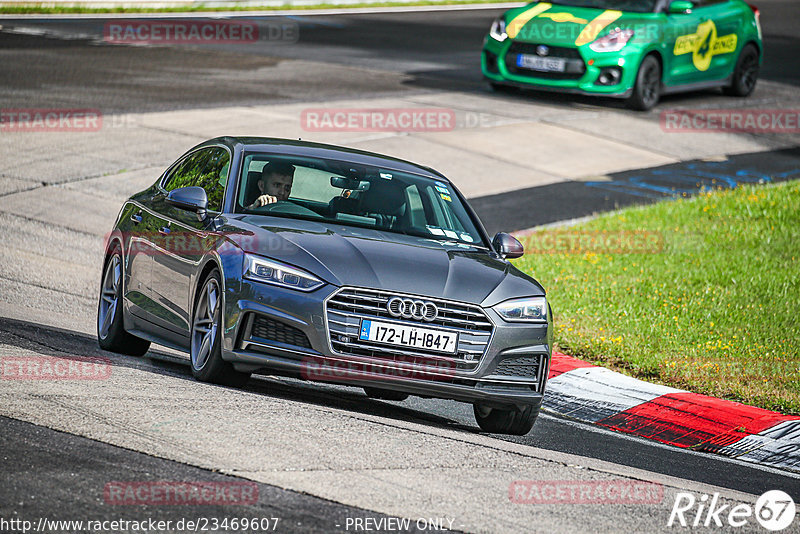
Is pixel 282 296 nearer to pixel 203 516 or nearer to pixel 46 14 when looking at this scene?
pixel 203 516

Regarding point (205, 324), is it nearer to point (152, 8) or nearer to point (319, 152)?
point (319, 152)

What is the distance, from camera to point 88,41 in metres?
26.4

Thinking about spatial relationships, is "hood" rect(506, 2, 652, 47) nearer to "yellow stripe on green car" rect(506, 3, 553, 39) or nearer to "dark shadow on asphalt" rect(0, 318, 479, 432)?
"yellow stripe on green car" rect(506, 3, 553, 39)

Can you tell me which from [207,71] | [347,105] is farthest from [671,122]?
[207,71]

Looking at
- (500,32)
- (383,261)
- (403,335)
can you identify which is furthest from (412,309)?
(500,32)

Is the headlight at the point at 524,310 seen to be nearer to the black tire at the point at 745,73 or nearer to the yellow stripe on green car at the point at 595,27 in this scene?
the yellow stripe on green car at the point at 595,27

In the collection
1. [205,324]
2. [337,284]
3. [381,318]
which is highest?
[337,284]

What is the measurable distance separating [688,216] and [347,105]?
677 cm
